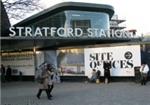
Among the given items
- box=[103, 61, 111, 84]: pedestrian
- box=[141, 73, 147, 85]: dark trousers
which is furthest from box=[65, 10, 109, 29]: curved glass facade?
box=[141, 73, 147, 85]: dark trousers

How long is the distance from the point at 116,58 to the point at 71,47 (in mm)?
4591

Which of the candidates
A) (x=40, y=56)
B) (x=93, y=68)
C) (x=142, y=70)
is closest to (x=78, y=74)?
(x=93, y=68)

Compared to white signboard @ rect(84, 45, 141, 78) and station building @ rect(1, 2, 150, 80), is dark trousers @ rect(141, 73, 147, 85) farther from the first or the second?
station building @ rect(1, 2, 150, 80)

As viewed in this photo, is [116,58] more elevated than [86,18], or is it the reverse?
[86,18]

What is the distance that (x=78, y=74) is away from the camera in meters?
34.2

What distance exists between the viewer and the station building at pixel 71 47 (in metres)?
31.7

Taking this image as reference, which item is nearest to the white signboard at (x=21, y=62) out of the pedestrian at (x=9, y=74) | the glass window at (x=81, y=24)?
the pedestrian at (x=9, y=74)

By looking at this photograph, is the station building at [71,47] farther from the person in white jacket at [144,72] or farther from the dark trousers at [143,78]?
the dark trousers at [143,78]

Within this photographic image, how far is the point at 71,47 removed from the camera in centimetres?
3500

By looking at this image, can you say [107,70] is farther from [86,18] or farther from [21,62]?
[86,18]

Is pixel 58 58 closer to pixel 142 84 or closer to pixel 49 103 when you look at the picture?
pixel 142 84

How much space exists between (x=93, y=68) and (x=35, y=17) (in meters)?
21.9

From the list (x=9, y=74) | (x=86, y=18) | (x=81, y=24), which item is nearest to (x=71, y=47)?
(x=9, y=74)

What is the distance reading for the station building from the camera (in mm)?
31688
